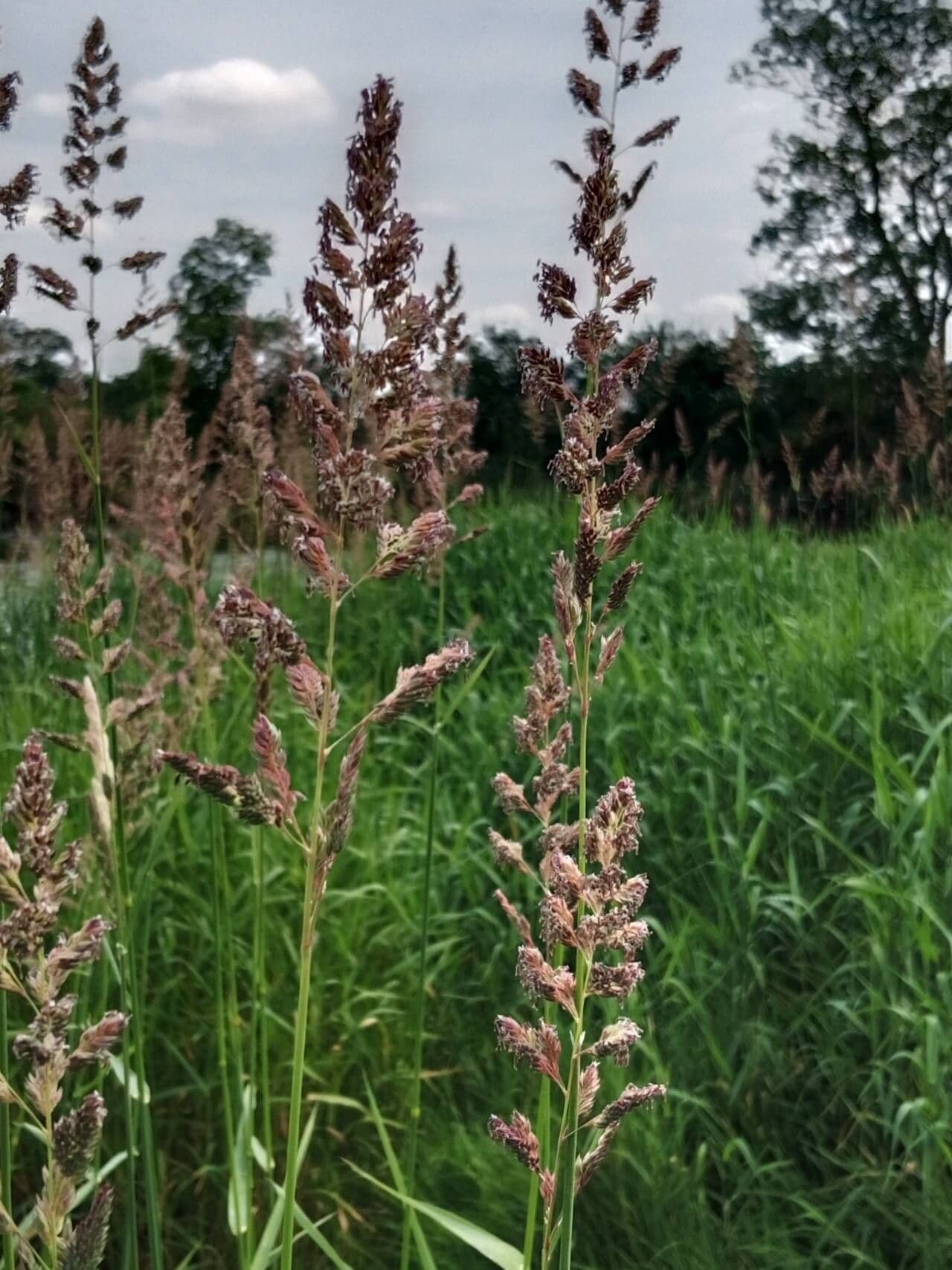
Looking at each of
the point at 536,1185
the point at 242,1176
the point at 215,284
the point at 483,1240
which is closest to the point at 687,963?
the point at 242,1176

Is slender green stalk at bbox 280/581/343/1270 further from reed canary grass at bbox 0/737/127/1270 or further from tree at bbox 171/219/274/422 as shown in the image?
tree at bbox 171/219/274/422

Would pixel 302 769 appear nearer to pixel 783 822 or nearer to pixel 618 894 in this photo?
pixel 783 822

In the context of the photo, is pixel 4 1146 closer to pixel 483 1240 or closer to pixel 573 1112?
pixel 483 1240

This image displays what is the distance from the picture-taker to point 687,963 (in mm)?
3770

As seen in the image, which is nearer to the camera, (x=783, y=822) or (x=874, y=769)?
(x=874, y=769)

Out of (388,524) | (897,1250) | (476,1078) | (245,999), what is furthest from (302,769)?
(388,524)

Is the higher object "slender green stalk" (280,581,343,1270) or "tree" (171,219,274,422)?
"tree" (171,219,274,422)

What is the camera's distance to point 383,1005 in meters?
3.86

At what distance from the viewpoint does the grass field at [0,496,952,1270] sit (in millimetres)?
3062

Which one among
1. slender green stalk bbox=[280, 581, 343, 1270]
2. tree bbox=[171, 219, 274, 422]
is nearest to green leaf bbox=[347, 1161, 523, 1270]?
slender green stalk bbox=[280, 581, 343, 1270]

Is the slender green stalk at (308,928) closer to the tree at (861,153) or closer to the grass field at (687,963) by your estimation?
the grass field at (687,963)

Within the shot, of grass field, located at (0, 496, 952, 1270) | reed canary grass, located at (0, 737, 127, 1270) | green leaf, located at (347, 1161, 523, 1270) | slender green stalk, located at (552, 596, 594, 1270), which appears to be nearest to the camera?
reed canary grass, located at (0, 737, 127, 1270)

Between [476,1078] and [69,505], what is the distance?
5.13 m

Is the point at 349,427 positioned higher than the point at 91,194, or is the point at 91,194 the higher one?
the point at 91,194
